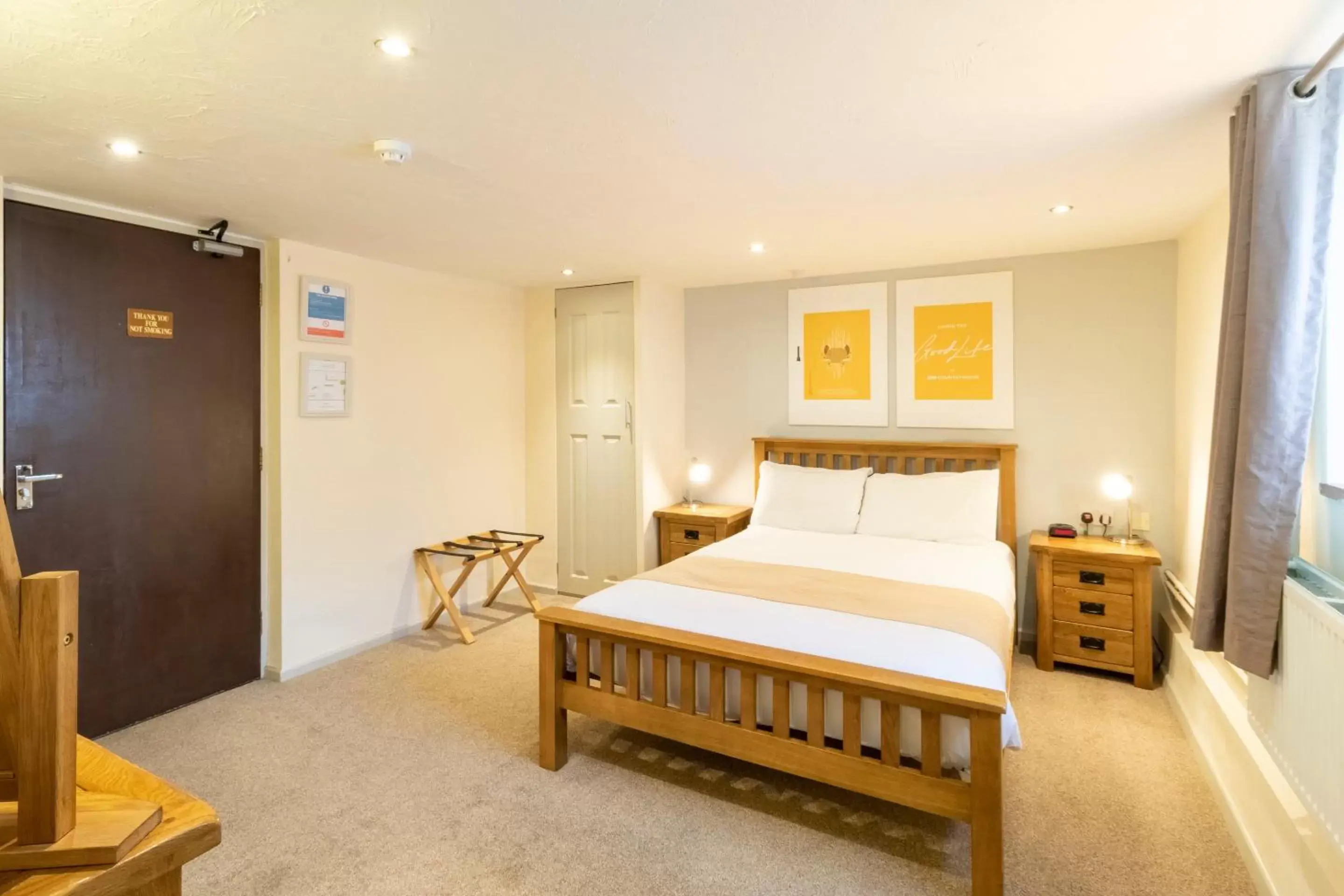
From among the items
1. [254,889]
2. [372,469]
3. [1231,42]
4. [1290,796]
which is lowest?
[254,889]

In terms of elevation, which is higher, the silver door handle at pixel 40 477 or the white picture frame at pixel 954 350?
the white picture frame at pixel 954 350

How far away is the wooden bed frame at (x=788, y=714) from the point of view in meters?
1.75

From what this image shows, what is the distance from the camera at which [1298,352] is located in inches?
63.8

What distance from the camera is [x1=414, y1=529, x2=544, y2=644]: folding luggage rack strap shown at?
3.81 metres

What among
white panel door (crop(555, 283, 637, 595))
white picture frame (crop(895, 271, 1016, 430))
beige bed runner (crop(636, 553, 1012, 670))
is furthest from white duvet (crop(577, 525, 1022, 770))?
white panel door (crop(555, 283, 637, 595))

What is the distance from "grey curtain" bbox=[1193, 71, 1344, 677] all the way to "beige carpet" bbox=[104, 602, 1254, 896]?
0.77 metres

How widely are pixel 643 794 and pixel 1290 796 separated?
1.84 metres

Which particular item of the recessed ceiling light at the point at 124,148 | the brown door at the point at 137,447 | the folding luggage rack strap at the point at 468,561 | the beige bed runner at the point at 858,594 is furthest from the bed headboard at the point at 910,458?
the recessed ceiling light at the point at 124,148

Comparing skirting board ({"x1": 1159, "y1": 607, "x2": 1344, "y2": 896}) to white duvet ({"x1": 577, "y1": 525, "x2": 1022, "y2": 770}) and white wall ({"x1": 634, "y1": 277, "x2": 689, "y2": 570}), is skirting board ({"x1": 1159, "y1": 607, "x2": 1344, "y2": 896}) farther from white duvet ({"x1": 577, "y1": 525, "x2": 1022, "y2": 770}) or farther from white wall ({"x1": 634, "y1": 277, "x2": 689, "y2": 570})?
white wall ({"x1": 634, "y1": 277, "x2": 689, "y2": 570})

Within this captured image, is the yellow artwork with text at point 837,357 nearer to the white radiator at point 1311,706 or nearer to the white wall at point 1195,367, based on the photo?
the white wall at point 1195,367

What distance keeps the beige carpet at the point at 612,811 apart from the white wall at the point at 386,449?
626 mm

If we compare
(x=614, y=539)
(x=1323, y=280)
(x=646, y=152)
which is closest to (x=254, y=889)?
(x=646, y=152)

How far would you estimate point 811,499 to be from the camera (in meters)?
3.82

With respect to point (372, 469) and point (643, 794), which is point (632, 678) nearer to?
point (643, 794)
